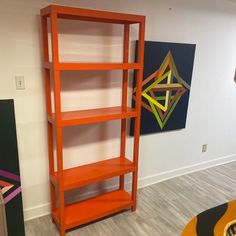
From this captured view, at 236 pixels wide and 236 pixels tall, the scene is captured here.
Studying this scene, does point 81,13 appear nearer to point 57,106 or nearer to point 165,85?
point 57,106

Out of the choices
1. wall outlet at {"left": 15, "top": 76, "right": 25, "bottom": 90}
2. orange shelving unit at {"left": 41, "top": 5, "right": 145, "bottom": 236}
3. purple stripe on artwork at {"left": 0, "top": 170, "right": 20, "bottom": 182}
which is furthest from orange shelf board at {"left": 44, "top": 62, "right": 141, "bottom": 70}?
purple stripe on artwork at {"left": 0, "top": 170, "right": 20, "bottom": 182}

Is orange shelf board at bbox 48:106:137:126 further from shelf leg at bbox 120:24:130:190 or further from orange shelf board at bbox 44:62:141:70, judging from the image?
orange shelf board at bbox 44:62:141:70

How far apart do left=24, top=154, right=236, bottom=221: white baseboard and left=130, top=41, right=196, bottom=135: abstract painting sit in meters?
0.64

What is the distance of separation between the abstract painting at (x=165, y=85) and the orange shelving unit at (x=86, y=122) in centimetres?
32

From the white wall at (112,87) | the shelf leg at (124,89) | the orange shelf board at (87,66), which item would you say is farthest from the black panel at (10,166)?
the shelf leg at (124,89)

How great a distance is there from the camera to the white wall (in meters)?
1.95

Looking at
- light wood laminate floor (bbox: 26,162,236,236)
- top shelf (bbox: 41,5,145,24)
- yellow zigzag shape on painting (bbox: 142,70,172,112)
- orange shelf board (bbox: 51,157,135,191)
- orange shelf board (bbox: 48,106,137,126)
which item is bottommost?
light wood laminate floor (bbox: 26,162,236,236)

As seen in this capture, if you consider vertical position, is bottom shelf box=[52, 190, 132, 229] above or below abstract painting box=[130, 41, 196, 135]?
below

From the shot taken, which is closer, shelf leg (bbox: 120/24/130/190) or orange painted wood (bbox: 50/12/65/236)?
orange painted wood (bbox: 50/12/65/236)

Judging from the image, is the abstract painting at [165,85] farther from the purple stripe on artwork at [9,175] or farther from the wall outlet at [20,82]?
the purple stripe on artwork at [9,175]

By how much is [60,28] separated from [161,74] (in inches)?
46.4

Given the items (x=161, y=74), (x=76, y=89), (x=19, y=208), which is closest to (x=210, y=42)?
(x=161, y=74)

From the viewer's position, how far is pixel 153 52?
8.25 feet

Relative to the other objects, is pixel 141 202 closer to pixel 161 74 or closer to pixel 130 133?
pixel 130 133
